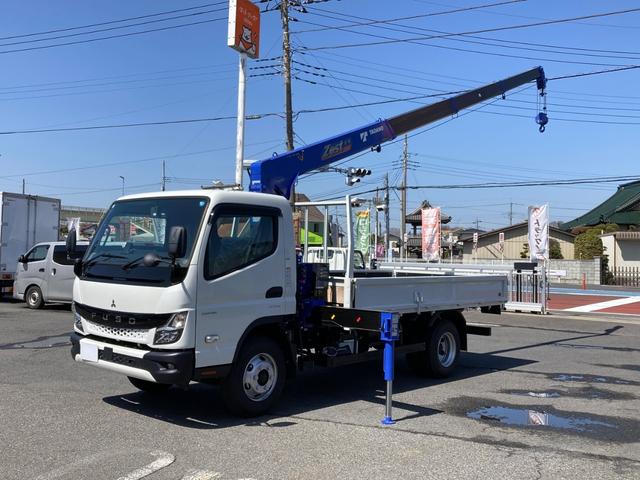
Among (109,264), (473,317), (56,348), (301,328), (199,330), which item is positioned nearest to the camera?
(199,330)

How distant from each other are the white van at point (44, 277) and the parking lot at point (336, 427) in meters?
6.50

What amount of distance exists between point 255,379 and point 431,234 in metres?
26.3

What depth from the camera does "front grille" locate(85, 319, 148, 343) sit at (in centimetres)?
584

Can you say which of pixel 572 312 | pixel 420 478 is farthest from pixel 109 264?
pixel 572 312

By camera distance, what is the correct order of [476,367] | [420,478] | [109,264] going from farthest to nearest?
[476,367] < [109,264] < [420,478]

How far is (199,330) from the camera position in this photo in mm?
5746

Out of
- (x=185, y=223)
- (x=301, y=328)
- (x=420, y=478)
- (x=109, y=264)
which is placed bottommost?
(x=420, y=478)

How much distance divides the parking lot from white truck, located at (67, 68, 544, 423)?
494mm

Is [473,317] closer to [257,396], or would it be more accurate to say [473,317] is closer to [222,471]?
[257,396]

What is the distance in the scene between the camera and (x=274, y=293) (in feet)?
21.4

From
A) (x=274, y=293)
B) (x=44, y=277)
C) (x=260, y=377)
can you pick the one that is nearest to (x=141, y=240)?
(x=274, y=293)

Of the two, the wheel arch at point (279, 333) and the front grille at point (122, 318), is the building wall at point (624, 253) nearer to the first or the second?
the wheel arch at point (279, 333)

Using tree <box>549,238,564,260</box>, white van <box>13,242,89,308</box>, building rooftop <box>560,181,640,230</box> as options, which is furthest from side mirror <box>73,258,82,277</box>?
building rooftop <box>560,181,640,230</box>

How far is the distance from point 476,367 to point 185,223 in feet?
19.7
